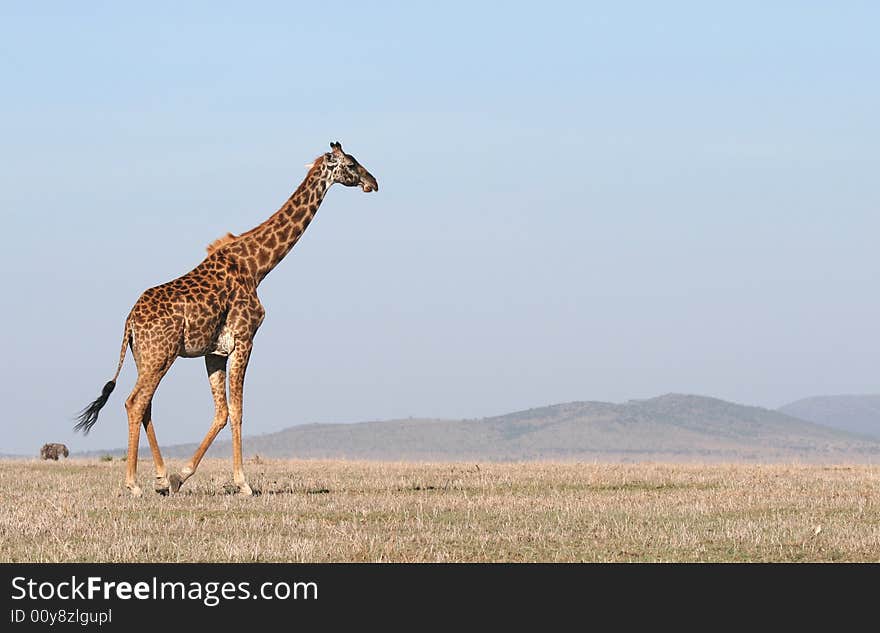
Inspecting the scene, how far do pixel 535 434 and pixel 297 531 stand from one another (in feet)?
305

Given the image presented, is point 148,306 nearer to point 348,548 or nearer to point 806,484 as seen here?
point 348,548

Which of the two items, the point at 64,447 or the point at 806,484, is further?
the point at 64,447

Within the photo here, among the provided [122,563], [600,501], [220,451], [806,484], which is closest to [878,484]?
[806,484]

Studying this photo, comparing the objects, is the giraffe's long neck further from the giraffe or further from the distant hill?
the distant hill

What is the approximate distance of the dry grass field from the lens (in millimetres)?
13820

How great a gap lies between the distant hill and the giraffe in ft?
221

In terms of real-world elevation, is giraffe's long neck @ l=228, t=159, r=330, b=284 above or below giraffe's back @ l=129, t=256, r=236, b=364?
above

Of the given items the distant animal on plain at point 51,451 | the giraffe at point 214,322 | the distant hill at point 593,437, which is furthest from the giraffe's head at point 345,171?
the distant hill at point 593,437

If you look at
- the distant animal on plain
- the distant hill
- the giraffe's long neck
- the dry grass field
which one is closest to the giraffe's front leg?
the dry grass field

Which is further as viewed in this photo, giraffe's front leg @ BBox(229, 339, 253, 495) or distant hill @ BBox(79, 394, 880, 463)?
distant hill @ BBox(79, 394, 880, 463)

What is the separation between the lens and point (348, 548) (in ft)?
45.4

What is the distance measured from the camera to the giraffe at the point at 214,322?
20531mm

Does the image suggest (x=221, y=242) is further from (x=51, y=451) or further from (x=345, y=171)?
(x=51, y=451)

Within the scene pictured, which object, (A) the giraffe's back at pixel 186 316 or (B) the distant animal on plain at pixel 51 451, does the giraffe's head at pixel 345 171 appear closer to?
(A) the giraffe's back at pixel 186 316
